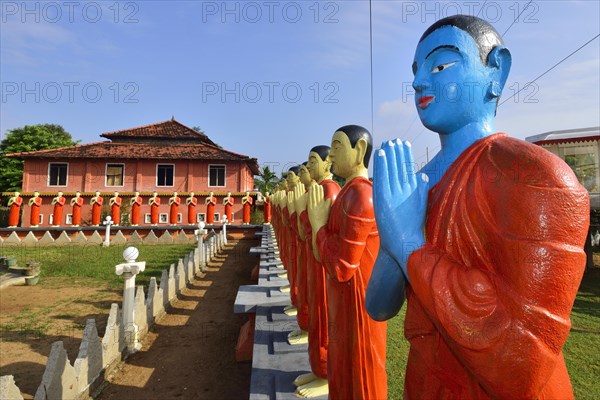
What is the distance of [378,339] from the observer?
7.20ft

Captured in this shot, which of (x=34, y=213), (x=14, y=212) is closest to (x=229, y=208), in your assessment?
(x=34, y=213)

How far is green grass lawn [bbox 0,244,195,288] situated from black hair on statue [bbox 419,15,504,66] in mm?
9349

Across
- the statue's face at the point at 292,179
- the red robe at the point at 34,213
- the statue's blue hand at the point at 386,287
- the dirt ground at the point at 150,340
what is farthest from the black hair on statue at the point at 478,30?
the red robe at the point at 34,213

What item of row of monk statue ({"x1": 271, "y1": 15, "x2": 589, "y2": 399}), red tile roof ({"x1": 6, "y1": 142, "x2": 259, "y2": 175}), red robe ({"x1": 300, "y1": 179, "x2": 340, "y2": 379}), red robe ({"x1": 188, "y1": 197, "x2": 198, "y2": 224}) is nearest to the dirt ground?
red robe ({"x1": 300, "y1": 179, "x2": 340, "y2": 379})

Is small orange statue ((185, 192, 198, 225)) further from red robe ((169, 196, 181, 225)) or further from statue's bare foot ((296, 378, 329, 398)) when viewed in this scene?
statue's bare foot ((296, 378, 329, 398))

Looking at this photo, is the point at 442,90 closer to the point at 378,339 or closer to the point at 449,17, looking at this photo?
the point at 449,17

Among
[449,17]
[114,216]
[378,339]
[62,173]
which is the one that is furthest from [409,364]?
[62,173]

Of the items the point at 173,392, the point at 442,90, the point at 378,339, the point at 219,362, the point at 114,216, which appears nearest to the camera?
the point at 442,90

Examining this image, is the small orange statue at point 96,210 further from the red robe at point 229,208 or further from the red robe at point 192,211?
the red robe at point 229,208

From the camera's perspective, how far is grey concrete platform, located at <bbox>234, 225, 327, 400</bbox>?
3.25 m

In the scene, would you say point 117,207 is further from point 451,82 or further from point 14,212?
point 451,82

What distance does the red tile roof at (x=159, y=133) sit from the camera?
2325cm

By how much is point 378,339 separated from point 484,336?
1.33 meters

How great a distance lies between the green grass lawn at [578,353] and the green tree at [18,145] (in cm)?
3469
